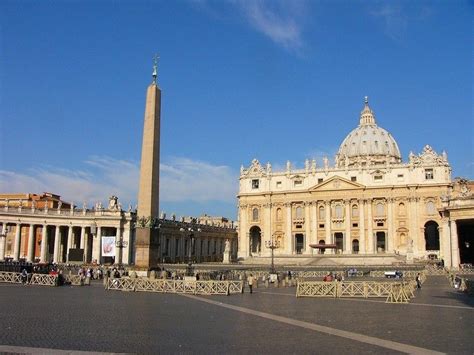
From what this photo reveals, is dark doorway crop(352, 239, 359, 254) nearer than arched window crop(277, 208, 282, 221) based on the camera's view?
Yes

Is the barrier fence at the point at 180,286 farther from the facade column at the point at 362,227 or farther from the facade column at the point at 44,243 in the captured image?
the facade column at the point at 362,227

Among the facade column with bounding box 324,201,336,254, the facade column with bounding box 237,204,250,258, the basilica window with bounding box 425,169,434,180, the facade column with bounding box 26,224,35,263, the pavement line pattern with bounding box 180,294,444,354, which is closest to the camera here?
the pavement line pattern with bounding box 180,294,444,354

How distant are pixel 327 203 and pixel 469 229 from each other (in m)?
25.0

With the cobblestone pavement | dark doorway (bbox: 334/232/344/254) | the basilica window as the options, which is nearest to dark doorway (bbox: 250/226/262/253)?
dark doorway (bbox: 334/232/344/254)

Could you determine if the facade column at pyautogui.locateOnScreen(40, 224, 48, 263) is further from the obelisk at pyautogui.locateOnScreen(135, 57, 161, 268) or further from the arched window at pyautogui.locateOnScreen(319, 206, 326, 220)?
the obelisk at pyautogui.locateOnScreen(135, 57, 161, 268)

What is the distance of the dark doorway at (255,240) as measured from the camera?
3455 inches

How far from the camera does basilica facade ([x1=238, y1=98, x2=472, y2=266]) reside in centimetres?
7531

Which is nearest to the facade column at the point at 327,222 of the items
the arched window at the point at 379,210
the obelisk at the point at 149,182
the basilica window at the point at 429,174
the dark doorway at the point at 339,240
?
the dark doorway at the point at 339,240

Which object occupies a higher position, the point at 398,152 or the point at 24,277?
the point at 398,152

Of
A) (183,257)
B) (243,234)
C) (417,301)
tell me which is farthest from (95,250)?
(417,301)

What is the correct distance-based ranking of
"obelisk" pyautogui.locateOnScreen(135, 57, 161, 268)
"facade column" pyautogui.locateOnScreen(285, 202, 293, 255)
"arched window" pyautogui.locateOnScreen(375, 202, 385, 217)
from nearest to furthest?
"obelisk" pyautogui.locateOnScreen(135, 57, 161, 268) < "arched window" pyautogui.locateOnScreen(375, 202, 385, 217) < "facade column" pyautogui.locateOnScreen(285, 202, 293, 255)

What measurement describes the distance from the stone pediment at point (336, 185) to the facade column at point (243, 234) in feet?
41.1

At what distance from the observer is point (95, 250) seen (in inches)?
2566

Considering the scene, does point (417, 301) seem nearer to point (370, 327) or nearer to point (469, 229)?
point (370, 327)
